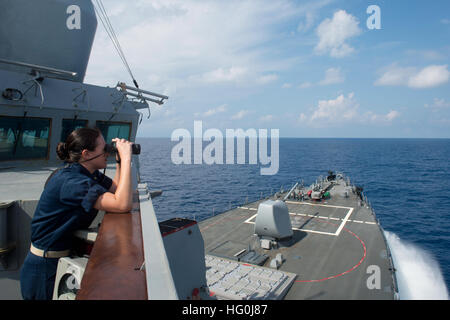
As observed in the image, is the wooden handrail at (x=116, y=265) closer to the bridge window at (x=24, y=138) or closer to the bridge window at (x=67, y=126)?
the bridge window at (x=24, y=138)

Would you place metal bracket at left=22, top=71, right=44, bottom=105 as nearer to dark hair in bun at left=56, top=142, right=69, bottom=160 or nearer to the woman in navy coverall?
dark hair in bun at left=56, top=142, right=69, bottom=160

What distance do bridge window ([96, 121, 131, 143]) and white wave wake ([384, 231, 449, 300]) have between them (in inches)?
711

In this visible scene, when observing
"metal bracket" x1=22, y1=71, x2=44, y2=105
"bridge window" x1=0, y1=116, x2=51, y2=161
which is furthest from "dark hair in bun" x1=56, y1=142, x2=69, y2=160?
"bridge window" x1=0, y1=116, x2=51, y2=161

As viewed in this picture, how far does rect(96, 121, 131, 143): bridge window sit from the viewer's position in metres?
10.8

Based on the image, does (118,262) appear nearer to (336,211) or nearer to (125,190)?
(125,190)

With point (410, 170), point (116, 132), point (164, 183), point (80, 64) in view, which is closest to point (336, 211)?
point (116, 132)

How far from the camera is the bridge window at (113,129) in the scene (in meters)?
10.8

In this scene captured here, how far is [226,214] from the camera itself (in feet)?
92.8

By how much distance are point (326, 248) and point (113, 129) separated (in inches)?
614

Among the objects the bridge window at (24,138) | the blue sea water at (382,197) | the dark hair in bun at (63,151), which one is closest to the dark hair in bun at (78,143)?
the dark hair in bun at (63,151)

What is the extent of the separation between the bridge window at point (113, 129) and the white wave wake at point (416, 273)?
18.1 m

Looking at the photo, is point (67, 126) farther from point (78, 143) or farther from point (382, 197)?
point (382, 197)
